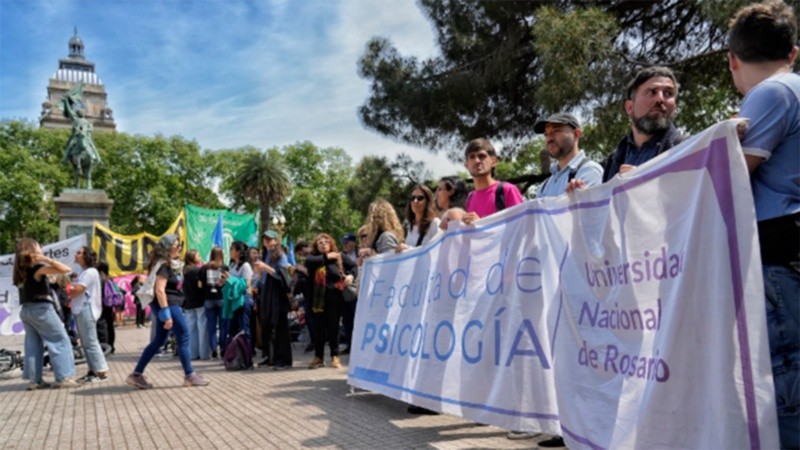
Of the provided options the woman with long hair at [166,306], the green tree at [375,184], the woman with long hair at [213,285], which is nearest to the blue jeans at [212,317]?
the woman with long hair at [213,285]

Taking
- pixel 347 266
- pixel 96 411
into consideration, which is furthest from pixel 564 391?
pixel 347 266

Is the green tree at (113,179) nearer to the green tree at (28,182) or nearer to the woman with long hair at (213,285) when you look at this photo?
the green tree at (28,182)

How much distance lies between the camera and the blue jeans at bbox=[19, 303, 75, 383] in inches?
319

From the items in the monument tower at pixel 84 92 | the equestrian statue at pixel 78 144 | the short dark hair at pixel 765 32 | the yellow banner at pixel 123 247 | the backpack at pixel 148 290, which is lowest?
the backpack at pixel 148 290

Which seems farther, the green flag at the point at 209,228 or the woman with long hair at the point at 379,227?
the green flag at the point at 209,228

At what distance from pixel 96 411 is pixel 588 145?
8.16 m

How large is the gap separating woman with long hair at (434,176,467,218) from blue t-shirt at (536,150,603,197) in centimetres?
121

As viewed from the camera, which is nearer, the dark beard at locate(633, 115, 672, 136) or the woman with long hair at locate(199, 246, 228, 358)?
the dark beard at locate(633, 115, 672, 136)

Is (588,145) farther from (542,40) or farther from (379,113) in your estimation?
(379,113)

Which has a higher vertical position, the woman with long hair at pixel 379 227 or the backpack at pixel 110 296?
the woman with long hair at pixel 379 227

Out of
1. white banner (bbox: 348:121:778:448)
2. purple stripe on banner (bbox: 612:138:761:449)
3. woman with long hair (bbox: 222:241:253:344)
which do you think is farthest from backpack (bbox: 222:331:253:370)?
purple stripe on banner (bbox: 612:138:761:449)

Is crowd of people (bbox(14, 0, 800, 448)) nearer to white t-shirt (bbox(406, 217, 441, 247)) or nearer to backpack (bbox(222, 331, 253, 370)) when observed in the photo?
white t-shirt (bbox(406, 217, 441, 247))

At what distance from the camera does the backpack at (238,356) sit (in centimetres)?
977

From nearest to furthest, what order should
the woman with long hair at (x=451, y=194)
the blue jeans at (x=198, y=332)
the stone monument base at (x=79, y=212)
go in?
the woman with long hair at (x=451, y=194), the blue jeans at (x=198, y=332), the stone monument base at (x=79, y=212)
